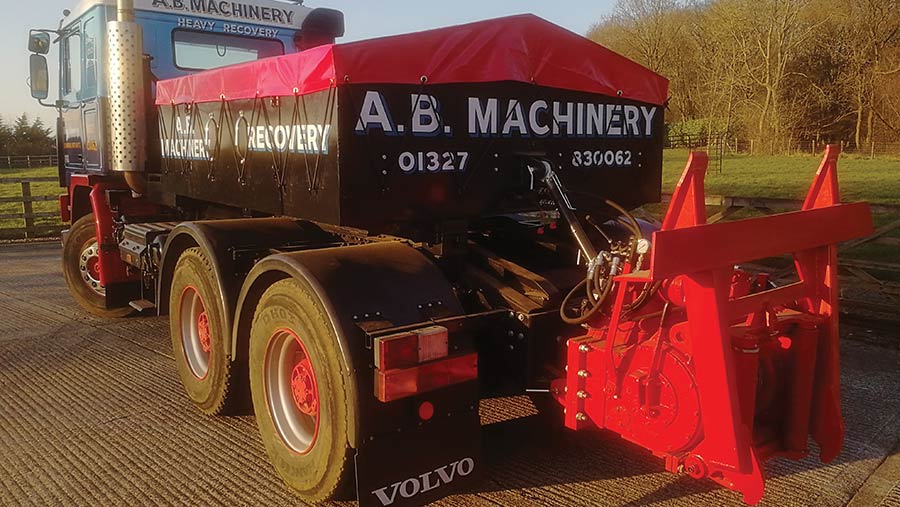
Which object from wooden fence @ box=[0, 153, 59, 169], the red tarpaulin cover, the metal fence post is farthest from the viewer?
wooden fence @ box=[0, 153, 59, 169]

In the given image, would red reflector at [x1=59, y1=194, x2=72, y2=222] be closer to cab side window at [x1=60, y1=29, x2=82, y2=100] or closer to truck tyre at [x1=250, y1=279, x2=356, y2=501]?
cab side window at [x1=60, y1=29, x2=82, y2=100]

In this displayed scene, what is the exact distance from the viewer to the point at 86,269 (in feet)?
23.5

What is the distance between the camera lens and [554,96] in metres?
3.82

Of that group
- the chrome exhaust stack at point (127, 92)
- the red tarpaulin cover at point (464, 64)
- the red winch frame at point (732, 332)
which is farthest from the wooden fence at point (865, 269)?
the chrome exhaust stack at point (127, 92)

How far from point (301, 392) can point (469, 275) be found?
3.24 feet

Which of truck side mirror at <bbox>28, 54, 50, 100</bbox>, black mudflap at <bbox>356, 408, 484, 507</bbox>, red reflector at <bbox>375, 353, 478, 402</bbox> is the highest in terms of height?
truck side mirror at <bbox>28, 54, 50, 100</bbox>

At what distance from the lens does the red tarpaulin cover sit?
317 centimetres

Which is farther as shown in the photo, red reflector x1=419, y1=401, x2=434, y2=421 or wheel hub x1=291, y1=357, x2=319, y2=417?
wheel hub x1=291, y1=357, x2=319, y2=417

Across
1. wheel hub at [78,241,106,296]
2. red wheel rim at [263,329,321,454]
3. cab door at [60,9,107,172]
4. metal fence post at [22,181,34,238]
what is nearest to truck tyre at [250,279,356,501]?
red wheel rim at [263,329,321,454]

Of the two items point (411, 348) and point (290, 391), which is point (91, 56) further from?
point (411, 348)

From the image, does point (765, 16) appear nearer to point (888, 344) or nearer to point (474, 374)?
point (888, 344)

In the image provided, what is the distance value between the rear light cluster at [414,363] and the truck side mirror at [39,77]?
637 cm

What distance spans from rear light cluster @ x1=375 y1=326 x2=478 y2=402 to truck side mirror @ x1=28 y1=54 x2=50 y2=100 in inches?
251

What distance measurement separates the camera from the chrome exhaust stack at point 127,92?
18.9 feet
